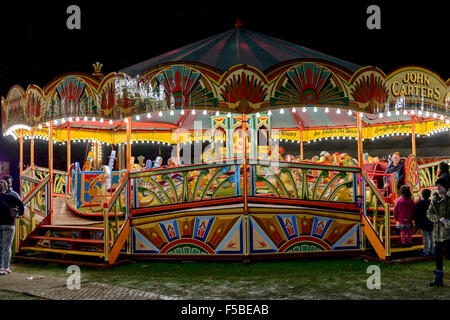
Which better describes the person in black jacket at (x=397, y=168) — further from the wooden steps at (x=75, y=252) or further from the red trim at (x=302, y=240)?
the wooden steps at (x=75, y=252)

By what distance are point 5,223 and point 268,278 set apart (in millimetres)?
4501

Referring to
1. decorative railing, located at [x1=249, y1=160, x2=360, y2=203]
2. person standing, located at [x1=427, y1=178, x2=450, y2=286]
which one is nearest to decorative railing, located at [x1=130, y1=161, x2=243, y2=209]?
decorative railing, located at [x1=249, y1=160, x2=360, y2=203]

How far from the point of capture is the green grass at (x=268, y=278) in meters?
6.20

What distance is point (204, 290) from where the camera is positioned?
6539 millimetres

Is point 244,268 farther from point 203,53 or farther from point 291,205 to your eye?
point 203,53

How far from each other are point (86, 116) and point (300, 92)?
387 centimetres

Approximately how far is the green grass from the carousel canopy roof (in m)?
3.52

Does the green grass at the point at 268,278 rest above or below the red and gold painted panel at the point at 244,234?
below

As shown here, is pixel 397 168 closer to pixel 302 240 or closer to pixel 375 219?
pixel 375 219

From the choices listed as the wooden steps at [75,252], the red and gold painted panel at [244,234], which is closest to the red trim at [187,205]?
the red and gold painted panel at [244,234]

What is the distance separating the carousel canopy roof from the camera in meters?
9.12

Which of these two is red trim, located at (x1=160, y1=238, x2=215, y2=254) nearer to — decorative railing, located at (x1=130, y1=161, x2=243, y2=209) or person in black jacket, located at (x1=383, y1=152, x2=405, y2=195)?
decorative railing, located at (x1=130, y1=161, x2=243, y2=209)

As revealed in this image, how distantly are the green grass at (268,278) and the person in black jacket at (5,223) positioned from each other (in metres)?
0.47
